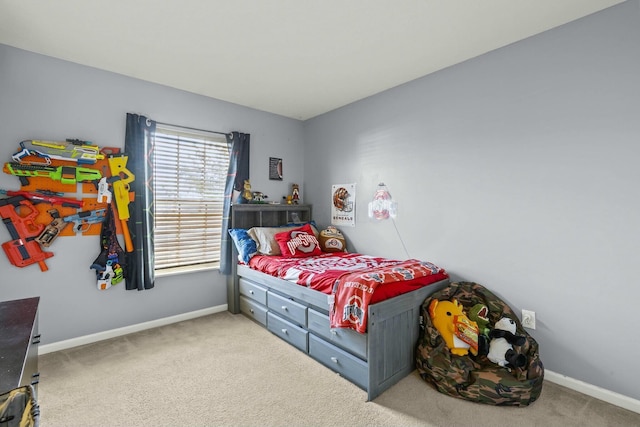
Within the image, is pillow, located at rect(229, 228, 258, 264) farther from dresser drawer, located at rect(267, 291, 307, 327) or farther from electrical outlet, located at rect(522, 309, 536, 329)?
electrical outlet, located at rect(522, 309, 536, 329)

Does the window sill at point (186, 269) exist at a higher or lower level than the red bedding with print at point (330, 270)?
lower

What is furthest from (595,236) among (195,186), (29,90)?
(29,90)

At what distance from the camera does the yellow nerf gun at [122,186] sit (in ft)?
9.18

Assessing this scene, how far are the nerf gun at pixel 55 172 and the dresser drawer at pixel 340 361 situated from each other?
7.91 ft

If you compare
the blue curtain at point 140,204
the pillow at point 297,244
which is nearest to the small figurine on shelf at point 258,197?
the pillow at point 297,244

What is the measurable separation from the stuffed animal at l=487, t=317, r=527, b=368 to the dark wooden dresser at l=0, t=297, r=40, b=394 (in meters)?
2.47

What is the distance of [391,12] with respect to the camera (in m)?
1.93

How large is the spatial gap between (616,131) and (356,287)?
1916mm

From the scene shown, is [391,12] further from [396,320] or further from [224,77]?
[396,320]

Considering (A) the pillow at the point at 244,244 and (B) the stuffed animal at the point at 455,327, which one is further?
(A) the pillow at the point at 244,244

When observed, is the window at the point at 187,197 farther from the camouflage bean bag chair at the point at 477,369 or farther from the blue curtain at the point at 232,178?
the camouflage bean bag chair at the point at 477,369

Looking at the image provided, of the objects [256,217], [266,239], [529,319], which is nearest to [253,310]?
[266,239]

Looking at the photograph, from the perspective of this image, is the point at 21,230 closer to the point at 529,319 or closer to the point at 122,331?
the point at 122,331

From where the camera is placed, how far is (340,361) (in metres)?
2.19
